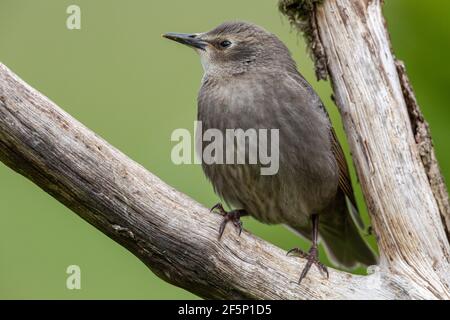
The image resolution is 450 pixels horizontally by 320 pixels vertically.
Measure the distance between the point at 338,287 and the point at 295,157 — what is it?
86 cm

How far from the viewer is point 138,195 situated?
379cm

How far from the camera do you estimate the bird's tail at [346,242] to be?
5074mm

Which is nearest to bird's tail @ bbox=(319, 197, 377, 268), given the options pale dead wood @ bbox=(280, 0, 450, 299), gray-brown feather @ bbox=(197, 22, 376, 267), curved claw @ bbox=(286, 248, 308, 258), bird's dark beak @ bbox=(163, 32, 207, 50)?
gray-brown feather @ bbox=(197, 22, 376, 267)

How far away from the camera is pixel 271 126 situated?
4332 mm

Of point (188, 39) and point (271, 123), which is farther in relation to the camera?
point (188, 39)

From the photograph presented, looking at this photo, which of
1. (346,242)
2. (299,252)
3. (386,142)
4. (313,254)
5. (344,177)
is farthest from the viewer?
(346,242)

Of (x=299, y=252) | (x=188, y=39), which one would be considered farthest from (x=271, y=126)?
(x=188, y=39)

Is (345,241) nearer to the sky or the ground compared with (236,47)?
nearer to the ground

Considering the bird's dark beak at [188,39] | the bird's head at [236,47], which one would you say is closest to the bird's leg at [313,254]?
the bird's head at [236,47]

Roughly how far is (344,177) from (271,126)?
625 millimetres

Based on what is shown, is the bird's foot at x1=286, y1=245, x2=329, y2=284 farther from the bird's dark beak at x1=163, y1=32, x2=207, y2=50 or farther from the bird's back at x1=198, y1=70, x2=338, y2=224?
the bird's dark beak at x1=163, y1=32, x2=207, y2=50

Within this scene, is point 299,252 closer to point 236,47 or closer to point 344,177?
point 344,177

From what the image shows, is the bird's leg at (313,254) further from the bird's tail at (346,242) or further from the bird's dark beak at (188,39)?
the bird's dark beak at (188,39)

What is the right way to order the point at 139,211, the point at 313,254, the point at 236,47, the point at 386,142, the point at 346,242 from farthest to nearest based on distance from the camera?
the point at 346,242, the point at 236,47, the point at 313,254, the point at 386,142, the point at 139,211
